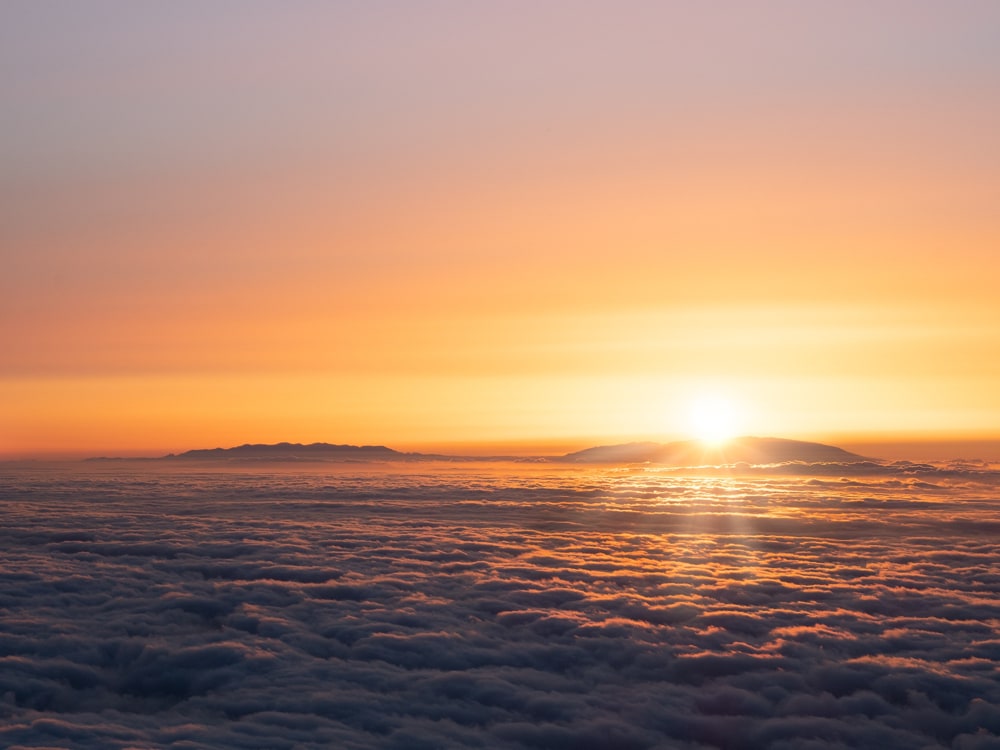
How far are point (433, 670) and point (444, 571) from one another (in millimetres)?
8262

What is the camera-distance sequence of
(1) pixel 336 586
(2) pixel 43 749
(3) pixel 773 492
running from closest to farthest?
1. (2) pixel 43 749
2. (1) pixel 336 586
3. (3) pixel 773 492

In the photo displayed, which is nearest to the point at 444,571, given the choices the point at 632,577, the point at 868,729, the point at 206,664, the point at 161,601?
the point at 632,577

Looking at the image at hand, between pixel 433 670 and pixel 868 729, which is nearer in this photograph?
pixel 868 729

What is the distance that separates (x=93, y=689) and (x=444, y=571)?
10.3 metres

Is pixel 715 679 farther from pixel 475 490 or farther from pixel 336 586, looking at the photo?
pixel 475 490

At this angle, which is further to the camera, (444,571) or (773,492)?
(773,492)

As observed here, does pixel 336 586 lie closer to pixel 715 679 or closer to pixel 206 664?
pixel 206 664

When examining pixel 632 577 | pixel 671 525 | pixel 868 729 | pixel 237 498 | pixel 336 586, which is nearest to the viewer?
pixel 868 729

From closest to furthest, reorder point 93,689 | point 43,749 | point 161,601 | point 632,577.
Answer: point 43,749 → point 93,689 → point 161,601 → point 632,577

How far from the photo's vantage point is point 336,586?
2005cm

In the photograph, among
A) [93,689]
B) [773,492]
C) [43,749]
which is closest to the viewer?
[43,749]

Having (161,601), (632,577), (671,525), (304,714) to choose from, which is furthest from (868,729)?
(671,525)

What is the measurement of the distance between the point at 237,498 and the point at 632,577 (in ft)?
94.9

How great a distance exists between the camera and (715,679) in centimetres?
1409
